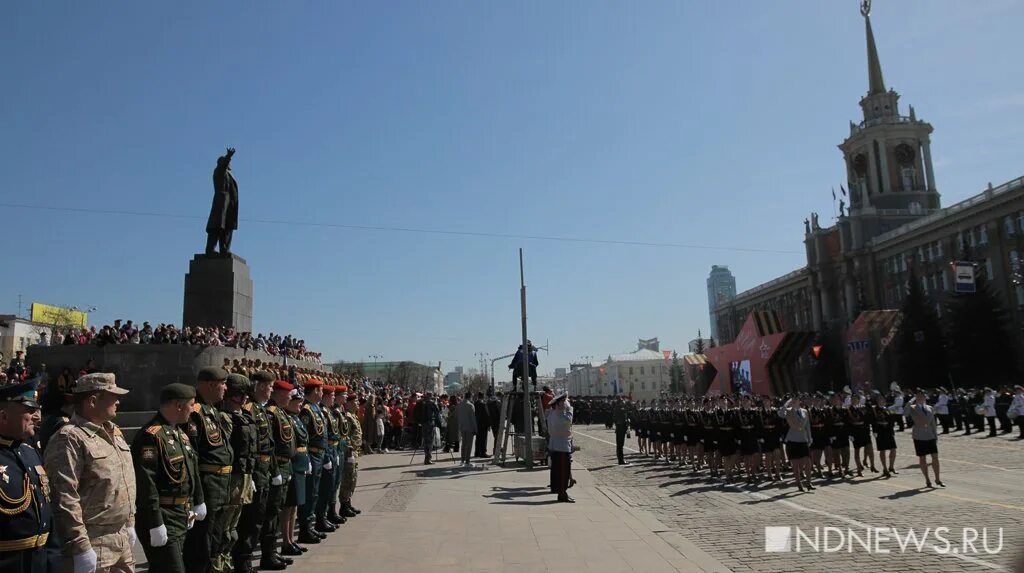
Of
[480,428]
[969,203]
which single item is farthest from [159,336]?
[969,203]

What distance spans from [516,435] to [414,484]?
19.5ft

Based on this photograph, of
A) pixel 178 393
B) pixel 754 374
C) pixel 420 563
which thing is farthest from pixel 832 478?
pixel 754 374

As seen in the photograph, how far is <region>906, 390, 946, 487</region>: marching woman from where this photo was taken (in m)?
13.0

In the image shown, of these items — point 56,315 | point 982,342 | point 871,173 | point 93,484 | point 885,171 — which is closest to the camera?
point 93,484

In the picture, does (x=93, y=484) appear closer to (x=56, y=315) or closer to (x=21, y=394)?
(x=21, y=394)

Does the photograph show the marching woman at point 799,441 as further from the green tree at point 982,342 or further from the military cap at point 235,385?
the green tree at point 982,342

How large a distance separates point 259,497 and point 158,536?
86.4 inches

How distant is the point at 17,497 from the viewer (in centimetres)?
377

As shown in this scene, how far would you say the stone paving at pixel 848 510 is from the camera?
7.48 m

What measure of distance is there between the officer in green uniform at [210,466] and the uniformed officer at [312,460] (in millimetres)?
2494

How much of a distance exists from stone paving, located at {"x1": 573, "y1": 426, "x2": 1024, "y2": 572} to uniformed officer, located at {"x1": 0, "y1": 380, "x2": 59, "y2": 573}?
605cm

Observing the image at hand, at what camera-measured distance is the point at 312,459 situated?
28.7 feet

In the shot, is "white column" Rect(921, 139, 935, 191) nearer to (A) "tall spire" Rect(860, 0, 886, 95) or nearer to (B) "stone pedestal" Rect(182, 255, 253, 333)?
(A) "tall spire" Rect(860, 0, 886, 95)

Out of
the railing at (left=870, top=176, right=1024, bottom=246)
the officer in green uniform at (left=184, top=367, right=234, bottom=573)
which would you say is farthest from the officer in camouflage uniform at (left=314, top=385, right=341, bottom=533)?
the railing at (left=870, top=176, right=1024, bottom=246)
